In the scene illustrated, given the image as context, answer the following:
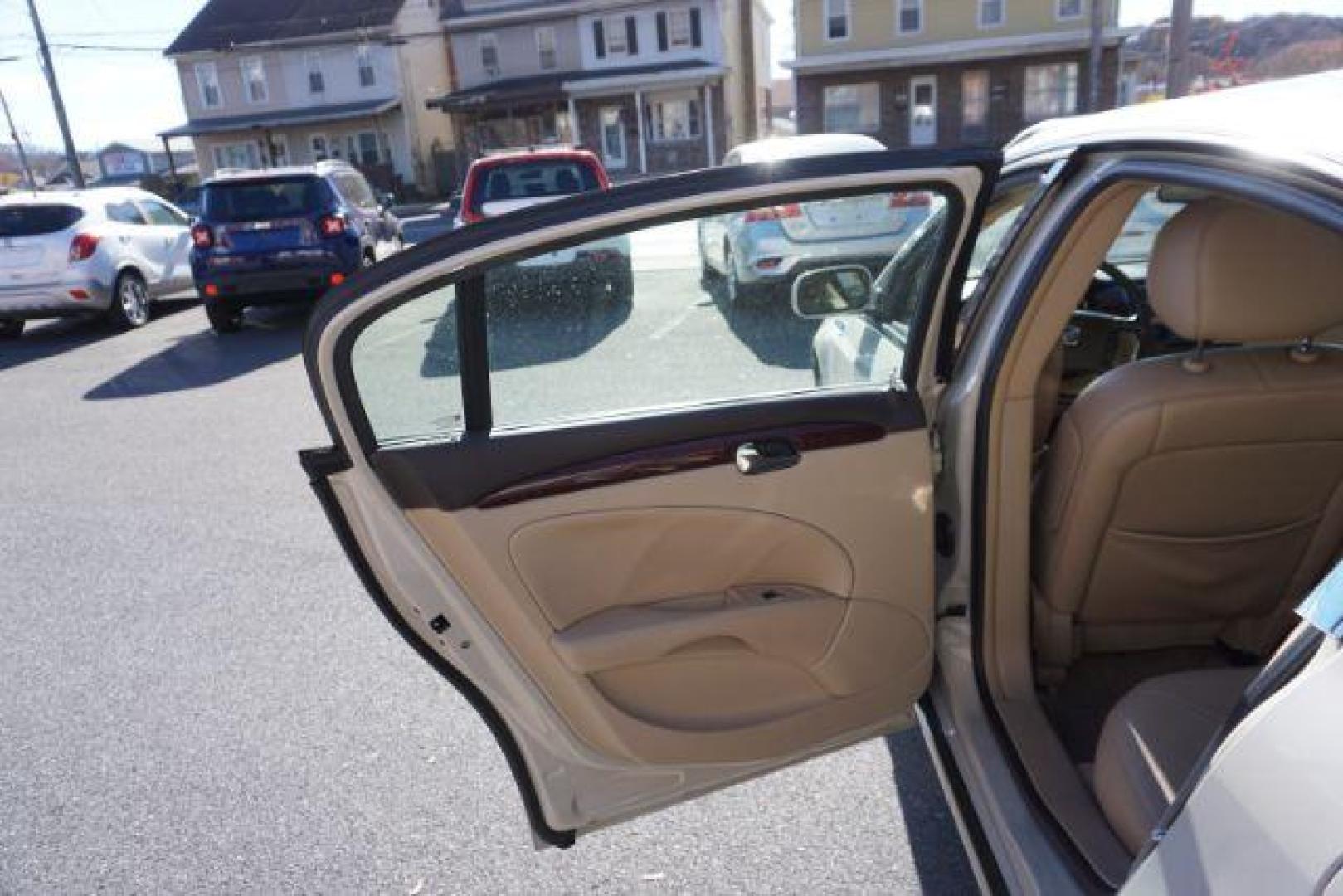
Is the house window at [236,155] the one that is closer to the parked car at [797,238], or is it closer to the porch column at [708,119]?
the porch column at [708,119]

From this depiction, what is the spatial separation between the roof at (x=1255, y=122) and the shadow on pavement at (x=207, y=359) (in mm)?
6817

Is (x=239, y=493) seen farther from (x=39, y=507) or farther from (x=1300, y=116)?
(x=1300, y=116)

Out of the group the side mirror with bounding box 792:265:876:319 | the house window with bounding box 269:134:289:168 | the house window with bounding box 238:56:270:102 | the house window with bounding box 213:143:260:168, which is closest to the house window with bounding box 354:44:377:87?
the house window with bounding box 238:56:270:102

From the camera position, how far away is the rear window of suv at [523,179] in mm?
9344

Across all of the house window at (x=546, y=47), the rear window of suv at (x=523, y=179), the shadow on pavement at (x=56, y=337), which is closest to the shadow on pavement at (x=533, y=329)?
the rear window of suv at (x=523, y=179)

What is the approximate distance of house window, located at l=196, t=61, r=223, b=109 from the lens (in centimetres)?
3484

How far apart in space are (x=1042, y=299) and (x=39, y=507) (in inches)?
225

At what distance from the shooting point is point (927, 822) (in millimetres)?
2443

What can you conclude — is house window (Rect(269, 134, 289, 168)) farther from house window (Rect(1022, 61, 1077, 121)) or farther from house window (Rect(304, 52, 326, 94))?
house window (Rect(1022, 61, 1077, 121))

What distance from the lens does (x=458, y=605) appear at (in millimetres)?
1912

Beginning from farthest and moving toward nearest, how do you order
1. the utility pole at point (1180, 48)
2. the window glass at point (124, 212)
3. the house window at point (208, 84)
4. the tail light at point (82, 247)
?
the house window at point (208, 84), the utility pole at point (1180, 48), the window glass at point (124, 212), the tail light at point (82, 247)

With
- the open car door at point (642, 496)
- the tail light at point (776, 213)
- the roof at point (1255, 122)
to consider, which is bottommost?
the open car door at point (642, 496)

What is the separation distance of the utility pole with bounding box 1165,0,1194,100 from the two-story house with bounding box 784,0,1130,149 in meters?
16.3

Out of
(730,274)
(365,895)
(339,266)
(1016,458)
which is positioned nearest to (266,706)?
(365,895)
